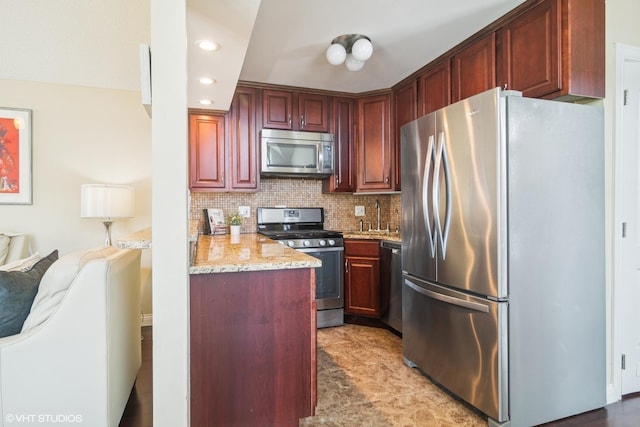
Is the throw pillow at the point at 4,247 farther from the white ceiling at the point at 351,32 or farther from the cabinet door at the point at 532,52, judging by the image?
the cabinet door at the point at 532,52

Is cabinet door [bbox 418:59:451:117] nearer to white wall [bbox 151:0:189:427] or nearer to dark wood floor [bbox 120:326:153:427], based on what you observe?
white wall [bbox 151:0:189:427]

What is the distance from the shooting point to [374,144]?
352cm

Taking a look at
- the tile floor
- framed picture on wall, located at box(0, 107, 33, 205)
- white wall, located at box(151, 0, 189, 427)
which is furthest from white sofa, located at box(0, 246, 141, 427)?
framed picture on wall, located at box(0, 107, 33, 205)

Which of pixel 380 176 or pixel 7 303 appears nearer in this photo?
pixel 7 303

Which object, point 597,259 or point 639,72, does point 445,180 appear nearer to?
point 597,259

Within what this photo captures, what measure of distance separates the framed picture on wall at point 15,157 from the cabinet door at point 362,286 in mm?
3111

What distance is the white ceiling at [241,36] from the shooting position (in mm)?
1954

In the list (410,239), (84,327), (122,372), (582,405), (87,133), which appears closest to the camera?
(84,327)

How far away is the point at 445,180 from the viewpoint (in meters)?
2.02

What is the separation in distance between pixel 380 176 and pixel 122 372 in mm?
2686

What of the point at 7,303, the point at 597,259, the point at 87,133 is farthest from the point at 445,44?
A: the point at 87,133

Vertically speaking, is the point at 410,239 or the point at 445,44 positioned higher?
the point at 445,44

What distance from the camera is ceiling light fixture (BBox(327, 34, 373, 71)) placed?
2307 millimetres

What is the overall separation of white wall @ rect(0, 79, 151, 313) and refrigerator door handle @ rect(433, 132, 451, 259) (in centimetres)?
281
